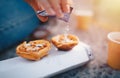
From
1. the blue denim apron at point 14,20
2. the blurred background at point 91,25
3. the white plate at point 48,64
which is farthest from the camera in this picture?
the blurred background at point 91,25

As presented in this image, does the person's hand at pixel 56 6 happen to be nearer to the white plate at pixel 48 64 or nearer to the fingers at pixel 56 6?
the fingers at pixel 56 6

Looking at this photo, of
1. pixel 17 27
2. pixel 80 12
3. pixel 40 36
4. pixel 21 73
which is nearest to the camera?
pixel 21 73

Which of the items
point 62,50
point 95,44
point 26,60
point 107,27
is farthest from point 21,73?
point 107,27

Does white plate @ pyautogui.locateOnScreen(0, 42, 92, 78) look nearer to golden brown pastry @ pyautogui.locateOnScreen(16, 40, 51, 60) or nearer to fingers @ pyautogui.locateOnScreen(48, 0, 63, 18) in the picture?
golden brown pastry @ pyautogui.locateOnScreen(16, 40, 51, 60)

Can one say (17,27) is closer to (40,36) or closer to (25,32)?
(25,32)

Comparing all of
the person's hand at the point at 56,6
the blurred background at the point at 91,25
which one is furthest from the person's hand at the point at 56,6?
the blurred background at the point at 91,25
